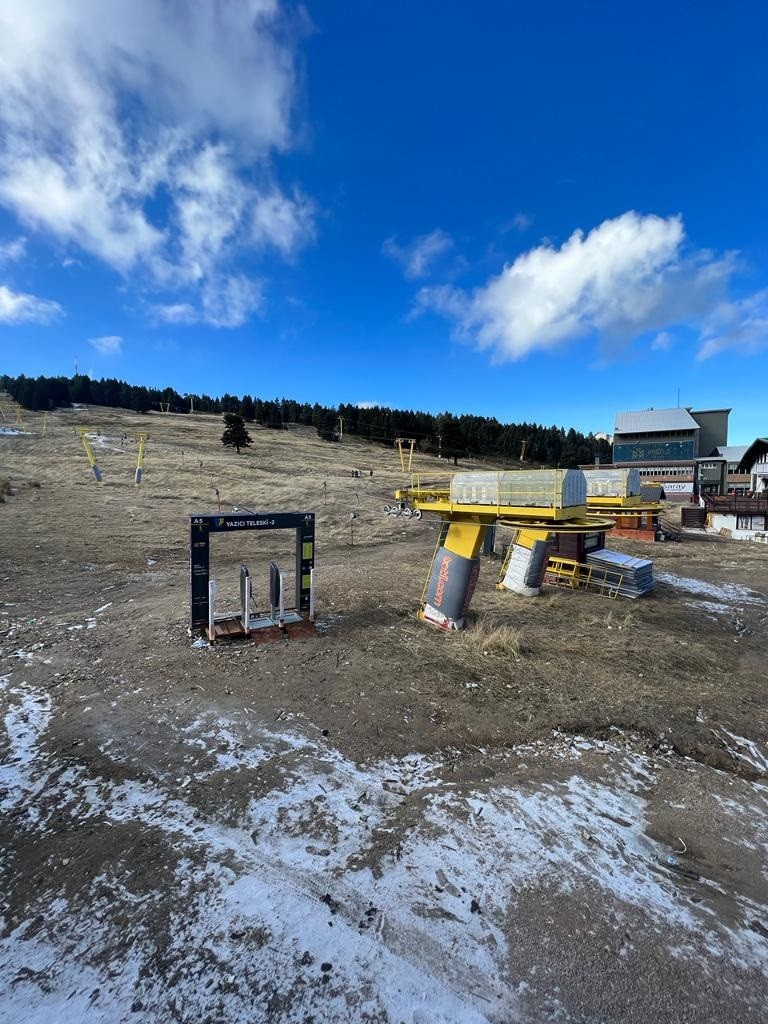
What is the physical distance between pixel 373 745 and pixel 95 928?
3.45m

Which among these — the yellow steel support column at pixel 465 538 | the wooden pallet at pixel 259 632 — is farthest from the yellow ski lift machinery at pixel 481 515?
the wooden pallet at pixel 259 632

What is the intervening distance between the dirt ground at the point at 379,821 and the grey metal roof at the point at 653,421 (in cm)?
6440

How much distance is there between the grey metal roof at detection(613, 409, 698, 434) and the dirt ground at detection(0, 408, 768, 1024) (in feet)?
211

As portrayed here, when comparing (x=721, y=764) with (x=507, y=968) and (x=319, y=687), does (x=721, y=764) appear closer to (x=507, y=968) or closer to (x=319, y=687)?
(x=507, y=968)

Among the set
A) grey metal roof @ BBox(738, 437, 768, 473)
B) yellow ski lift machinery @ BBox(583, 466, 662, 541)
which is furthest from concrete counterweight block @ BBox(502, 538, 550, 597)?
grey metal roof @ BBox(738, 437, 768, 473)

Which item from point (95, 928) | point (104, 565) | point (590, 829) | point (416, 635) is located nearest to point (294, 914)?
point (95, 928)

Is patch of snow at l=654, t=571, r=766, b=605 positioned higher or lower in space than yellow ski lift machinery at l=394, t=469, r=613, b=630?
lower

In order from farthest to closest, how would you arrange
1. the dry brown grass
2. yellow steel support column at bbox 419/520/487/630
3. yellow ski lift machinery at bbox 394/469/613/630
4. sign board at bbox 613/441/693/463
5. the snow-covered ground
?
1. sign board at bbox 613/441/693/463
2. yellow steel support column at bbox 419/520/487/630
3. yellow ski lift machinery at bbox 394/469/613/630
4. the dry brown grass
5. the snow-covered ground

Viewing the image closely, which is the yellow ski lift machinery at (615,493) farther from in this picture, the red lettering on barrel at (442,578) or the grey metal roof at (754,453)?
the grey metal roof at (754,453)

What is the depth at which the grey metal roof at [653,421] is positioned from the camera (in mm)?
64562

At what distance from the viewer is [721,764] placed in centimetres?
630

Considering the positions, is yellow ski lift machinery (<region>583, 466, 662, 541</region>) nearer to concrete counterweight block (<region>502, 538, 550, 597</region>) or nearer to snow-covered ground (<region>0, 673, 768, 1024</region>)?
concrete counterweight block (<region>502, 538, 550, 597</region>)

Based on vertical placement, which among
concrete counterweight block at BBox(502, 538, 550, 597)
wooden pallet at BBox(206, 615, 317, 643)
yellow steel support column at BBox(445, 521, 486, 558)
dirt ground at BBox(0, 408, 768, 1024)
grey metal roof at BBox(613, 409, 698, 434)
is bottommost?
dirt ground at BBox(0, 408, 768, 1024)

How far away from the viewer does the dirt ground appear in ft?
10.9
